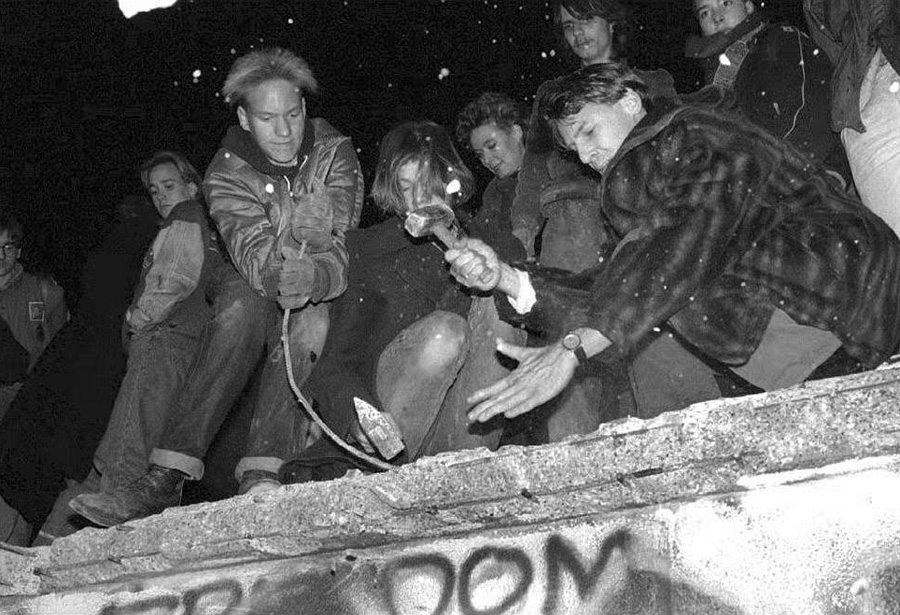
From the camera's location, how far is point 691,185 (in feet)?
10.6

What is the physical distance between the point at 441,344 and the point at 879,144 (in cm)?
152

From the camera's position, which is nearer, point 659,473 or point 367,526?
point 659,473

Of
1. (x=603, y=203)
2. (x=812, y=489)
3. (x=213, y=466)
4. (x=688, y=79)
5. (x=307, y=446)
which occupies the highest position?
(x=603, y=203)

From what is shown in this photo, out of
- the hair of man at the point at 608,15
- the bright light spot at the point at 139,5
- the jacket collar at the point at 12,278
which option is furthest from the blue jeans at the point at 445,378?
the bright light spot at the point at 139,5

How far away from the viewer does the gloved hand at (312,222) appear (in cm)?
439

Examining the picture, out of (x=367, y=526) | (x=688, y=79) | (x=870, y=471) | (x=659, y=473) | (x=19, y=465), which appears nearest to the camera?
(x=870, y=471)

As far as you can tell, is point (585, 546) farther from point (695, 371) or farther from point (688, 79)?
point (688, 79)

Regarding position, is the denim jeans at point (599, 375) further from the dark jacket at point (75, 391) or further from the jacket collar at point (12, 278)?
→ the jacket collar at point (12, 278)

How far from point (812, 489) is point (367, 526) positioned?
49.1 inches

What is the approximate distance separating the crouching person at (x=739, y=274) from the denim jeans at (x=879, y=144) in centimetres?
29

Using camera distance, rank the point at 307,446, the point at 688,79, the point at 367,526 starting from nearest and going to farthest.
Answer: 1. the point at 367,526
2. the point at 307,446
3. the point at 688,79

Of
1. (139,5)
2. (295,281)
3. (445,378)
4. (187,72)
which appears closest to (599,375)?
(445,378)

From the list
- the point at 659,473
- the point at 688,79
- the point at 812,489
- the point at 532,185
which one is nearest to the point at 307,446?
the point at 532,185

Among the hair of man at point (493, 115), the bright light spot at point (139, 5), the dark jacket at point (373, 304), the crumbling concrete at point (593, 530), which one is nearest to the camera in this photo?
the crumbling concrete at point (593, 530)
